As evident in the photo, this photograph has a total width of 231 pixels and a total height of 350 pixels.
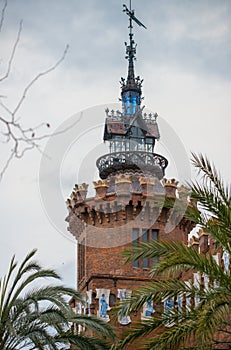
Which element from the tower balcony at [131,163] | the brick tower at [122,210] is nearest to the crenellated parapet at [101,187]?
the brick tower at [122,210]

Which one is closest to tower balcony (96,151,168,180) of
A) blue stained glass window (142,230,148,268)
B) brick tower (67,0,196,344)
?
brick tower (67,0,196,344)

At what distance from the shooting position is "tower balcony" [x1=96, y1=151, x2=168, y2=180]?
3447 cm

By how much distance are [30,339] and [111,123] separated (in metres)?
15.0

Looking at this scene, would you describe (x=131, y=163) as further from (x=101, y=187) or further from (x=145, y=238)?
(x=145, y=238)

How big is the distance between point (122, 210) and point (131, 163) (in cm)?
247

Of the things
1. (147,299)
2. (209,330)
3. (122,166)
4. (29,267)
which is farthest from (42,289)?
(122,166)

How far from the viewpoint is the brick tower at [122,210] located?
3231cm

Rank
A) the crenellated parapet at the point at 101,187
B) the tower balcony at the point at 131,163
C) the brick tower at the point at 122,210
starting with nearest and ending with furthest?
the brick tower at the point at 122,210 < the crenellated parapet at the point at 101,187 < the tower balcony at the point at 131,163

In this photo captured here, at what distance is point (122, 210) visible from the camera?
32.8 meters

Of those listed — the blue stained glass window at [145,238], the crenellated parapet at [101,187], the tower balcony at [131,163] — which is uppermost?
the tower balcony at [131,163]

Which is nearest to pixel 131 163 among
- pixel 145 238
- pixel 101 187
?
pixel 101 187

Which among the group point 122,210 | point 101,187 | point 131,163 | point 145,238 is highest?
point 131,163

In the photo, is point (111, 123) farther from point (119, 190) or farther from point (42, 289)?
point (42, 289)

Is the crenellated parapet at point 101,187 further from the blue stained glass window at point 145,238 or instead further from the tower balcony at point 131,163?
the blue stained glass window at point 145,238
